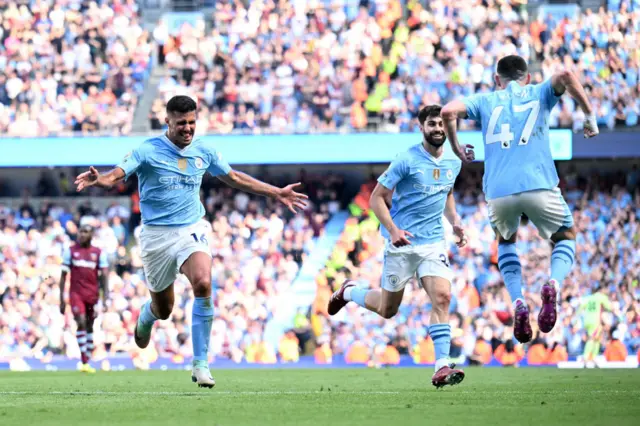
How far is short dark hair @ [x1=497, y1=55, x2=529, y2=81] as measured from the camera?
34.1ft

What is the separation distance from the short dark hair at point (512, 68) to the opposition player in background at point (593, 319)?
39.7ft

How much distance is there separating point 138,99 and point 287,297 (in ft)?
20.8

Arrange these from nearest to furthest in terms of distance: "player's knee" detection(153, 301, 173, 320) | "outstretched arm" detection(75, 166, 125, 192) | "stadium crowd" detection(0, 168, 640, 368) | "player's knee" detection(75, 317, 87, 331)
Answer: "outstretched arm" detection(75, 166, 125, 192) → "player's knee" detection(153, 301, 173, 320) → "player's knee" detection(75, 317, 87, 331) → "stadium crowd" detection(0, 168, 640, 368)

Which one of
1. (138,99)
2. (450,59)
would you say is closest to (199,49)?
(138,99)

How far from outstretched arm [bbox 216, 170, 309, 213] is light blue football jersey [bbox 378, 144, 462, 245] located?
1185 mm

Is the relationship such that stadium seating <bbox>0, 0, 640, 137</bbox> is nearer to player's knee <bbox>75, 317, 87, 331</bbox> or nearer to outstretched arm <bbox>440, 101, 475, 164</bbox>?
player's knee <bbox>75, 317, 87, 331</bbox>

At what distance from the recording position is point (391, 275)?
11977 millimetres

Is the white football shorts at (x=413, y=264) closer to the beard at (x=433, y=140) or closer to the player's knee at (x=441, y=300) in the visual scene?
the player's knee at (x=441, y=300)

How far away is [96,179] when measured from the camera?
9.68 metres

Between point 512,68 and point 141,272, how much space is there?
642 inches

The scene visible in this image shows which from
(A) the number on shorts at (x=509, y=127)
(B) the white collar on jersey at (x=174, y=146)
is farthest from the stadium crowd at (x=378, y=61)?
(A) the number on shorts at (x=509, y=127)

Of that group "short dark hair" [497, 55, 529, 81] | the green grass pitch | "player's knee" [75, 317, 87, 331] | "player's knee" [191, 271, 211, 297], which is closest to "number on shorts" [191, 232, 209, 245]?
Result: "player's knee" [191, 271, 211, 297]

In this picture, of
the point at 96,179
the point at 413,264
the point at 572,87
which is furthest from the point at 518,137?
the point at 96,179

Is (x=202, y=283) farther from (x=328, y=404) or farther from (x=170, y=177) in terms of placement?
(x=328, y=404)
